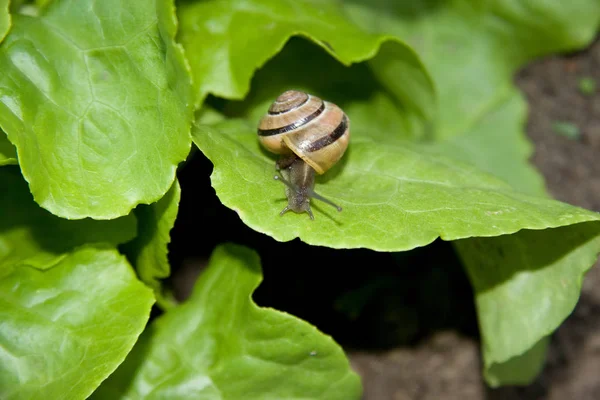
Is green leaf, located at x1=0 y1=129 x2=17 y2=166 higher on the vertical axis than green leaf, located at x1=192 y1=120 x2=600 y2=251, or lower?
higher

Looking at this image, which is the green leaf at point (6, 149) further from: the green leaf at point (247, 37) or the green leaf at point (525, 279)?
the green leaf at point (525, 279)

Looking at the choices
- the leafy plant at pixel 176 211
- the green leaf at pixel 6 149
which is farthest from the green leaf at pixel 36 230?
the green leaf at pixel 6 149

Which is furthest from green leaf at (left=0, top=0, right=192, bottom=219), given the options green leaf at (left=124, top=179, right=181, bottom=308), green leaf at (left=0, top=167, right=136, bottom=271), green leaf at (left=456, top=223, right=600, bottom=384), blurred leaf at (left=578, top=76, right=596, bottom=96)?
blurred leaf at (left=578, top=76, right=596, bottom=96)

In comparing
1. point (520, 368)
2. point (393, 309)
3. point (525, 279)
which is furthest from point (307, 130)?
point (520, 368)

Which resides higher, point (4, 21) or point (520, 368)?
point (4, 21)

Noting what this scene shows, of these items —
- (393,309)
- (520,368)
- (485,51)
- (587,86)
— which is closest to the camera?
(520,368)

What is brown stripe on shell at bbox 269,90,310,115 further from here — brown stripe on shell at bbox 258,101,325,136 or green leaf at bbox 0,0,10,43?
green leaf at bbox 0,0,10,43

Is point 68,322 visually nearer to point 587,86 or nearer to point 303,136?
point 303,136
